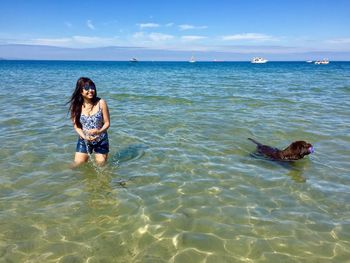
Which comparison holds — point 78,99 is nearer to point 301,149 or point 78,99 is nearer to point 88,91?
point 88,91

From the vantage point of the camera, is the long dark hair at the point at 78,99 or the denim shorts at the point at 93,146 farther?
the denim shorts at the point at 93,146

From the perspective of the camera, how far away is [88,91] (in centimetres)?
698

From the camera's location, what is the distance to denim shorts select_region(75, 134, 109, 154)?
7559 millimetres

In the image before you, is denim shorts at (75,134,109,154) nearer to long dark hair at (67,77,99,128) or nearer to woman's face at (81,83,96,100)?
long dark hair at (67,77,99,128)

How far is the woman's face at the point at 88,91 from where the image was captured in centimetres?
697

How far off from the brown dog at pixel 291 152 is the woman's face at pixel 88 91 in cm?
460

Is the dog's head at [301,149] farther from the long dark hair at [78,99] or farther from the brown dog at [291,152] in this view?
the long dark hair at [78,99]

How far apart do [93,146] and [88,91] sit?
1.35 meters

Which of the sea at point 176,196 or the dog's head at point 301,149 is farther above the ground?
the dog's head at point 301,149

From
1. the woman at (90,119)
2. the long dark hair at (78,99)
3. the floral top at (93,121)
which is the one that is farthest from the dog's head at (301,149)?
the long dark hair at (78,99)

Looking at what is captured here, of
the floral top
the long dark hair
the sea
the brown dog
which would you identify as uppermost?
the long dark hair

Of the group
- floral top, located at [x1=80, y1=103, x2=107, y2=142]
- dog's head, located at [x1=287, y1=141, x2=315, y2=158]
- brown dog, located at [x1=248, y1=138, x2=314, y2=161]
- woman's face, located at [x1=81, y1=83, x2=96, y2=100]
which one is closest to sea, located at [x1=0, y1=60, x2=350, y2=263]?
brown dog, located at [x1=248, y1=138, x2=314, y2=161]

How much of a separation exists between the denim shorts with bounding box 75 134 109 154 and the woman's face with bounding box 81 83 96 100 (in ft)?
3.47

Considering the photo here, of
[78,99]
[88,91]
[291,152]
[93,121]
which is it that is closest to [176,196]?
[93,121]
